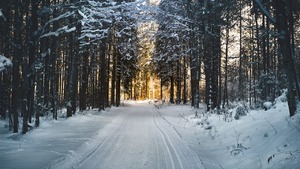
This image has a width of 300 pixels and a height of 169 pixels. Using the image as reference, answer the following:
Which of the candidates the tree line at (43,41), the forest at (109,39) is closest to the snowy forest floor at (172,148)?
the forest at (109,39)

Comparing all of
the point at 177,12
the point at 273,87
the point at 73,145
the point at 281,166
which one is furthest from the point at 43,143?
the point at 177,12

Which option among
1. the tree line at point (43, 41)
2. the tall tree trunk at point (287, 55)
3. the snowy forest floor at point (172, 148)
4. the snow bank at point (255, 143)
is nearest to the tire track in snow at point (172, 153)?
the snowy forest floor at point (172, 148)

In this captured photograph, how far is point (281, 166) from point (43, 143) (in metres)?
7.62

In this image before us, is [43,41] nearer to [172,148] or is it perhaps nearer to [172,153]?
[172,148]

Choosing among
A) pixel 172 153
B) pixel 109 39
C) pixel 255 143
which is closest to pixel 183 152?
pixel 172 153

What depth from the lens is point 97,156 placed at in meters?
8.23

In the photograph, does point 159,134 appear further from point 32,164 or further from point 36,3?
point 36,3

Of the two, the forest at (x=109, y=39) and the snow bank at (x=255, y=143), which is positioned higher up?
the forest at (x=109, y=39)

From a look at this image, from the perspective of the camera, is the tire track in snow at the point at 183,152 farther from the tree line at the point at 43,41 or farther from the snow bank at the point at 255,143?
the tree line at the point at 43,41

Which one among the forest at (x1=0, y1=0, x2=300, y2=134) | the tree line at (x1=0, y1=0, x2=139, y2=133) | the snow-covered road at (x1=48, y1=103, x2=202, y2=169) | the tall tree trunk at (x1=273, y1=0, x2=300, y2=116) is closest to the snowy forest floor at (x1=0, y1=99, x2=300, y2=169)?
the snow-covered road at (x1=48, y1=103, x2=202, y2=169)

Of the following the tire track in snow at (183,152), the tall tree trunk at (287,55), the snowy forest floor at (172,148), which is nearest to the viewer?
the snowy forest floor at (172,148)

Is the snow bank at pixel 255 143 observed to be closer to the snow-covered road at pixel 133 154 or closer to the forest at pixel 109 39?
the snow-covered road at pixel 133 154

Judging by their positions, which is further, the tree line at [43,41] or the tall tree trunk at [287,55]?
the tree line at [43,41]

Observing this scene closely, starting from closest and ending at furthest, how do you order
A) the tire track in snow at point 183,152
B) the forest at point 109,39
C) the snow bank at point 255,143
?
the snow bank at point 255,143
the tire track in snow at point 183,152
the forest at point 109,39
